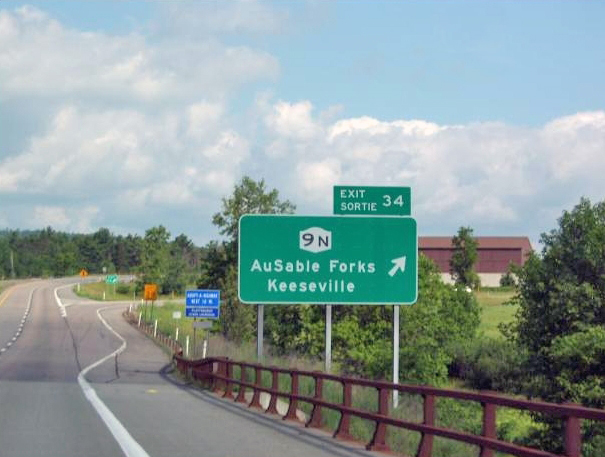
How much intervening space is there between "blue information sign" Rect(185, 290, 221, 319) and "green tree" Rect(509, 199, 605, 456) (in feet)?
50.7

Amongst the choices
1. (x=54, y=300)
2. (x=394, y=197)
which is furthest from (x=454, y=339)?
(x=54, y=300)

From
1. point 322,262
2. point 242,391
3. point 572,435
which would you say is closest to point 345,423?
point 572,435

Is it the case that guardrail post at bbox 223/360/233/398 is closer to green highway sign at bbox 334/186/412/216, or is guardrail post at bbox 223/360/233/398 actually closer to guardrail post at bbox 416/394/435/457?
green highway sign at bbox 334/186/412/216

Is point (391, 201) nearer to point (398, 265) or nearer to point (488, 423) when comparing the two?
point (398, 265)

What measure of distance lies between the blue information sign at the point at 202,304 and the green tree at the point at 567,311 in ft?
50.7

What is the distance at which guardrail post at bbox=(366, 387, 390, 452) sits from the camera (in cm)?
1522

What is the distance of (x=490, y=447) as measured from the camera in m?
11.8

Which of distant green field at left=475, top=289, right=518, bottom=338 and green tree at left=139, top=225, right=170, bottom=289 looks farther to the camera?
green tree at left=139, top=225, right=170, bottom=289

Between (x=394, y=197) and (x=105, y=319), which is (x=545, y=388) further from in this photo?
(x=105, y=319)

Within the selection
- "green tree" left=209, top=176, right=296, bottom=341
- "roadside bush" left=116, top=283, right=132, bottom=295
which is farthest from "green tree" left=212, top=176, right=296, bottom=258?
"roadside bush" left=116, top=283, right=132, bottom=295

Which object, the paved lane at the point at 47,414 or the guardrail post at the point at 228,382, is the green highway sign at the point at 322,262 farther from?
the paved lane at the point at 47,414

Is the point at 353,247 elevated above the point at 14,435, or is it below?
above

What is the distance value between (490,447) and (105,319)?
84.4 meters

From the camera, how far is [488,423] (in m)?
11.8
